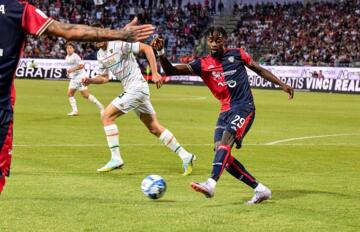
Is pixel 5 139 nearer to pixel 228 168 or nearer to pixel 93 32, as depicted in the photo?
pixel 93 32

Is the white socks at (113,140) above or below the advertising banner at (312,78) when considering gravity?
above

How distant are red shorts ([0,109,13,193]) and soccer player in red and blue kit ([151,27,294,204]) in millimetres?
3851

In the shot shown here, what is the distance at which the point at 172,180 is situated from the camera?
40.5 feet

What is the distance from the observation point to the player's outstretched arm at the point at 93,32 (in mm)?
6195

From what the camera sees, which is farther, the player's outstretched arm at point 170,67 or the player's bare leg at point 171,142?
the player's bare leg at point 171,142

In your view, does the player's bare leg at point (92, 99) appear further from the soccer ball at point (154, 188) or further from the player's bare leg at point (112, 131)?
the soccer ball at point (154, 188)

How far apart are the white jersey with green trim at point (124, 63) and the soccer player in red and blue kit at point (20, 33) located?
7591 millimetres

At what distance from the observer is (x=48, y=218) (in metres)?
8.74

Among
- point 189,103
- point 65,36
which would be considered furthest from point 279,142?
point 189,103

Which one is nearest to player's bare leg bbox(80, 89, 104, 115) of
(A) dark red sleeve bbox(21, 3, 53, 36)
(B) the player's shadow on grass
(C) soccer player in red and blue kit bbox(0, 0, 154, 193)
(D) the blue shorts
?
(B) the player's shadow on grass

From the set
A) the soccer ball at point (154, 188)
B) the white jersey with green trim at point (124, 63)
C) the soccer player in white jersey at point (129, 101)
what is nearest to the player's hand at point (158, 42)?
the soccer ball at point (154, 188)

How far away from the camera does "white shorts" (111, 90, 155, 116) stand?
13.7 meters

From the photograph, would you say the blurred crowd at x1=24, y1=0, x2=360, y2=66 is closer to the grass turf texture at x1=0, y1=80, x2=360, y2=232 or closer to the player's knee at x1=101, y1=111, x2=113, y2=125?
the grass turf texture at x1=0, y1=80, x2=360, y2=232

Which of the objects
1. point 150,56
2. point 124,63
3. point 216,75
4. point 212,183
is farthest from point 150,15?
point 212,183
